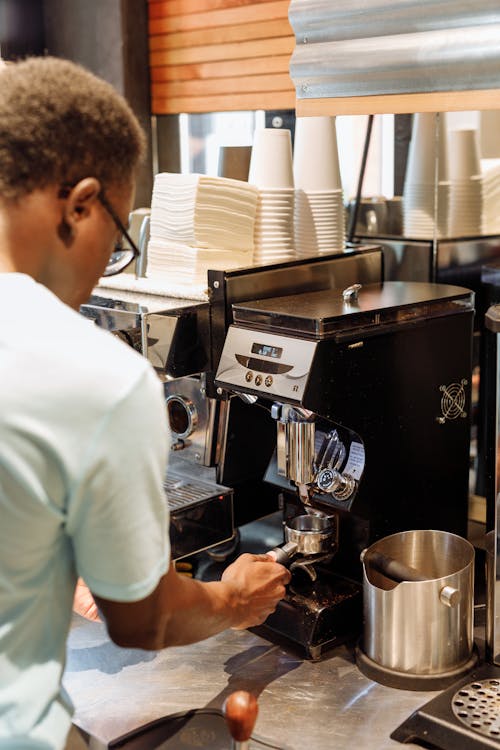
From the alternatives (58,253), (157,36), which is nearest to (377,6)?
(58,253)

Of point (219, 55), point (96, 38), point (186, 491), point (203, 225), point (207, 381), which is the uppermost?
point (96, 38)

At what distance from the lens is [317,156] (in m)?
2.21

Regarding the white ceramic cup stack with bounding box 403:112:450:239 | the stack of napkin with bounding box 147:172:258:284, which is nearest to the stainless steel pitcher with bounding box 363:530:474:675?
the stack of napkin with bounding box 147:172:258:284

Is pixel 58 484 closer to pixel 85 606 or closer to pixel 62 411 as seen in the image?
pixel 62 411

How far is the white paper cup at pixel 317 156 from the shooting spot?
221 centimetres

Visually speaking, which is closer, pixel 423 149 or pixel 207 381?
pixel 207 381

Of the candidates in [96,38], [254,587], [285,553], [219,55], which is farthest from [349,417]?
[96,38]

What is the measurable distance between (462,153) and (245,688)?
1424mm

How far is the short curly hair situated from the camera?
92cm

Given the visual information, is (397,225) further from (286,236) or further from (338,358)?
(338,358)

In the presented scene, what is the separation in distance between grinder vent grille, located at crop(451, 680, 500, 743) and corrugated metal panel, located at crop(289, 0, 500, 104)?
104cm

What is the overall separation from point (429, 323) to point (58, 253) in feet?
3.51

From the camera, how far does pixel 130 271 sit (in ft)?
8.04

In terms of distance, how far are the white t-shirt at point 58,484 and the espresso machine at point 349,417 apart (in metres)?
0.77
